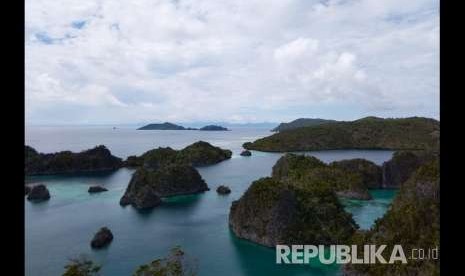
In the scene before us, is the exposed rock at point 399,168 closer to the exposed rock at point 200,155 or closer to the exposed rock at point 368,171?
the exposed rock at point 368,171

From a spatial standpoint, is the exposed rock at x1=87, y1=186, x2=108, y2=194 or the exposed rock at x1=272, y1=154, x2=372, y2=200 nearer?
the exposed rock at x1=272, y1=154, x2=372, y2=200

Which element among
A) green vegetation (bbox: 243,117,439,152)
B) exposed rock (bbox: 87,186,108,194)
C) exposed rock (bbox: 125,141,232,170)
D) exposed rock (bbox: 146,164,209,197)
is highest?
green vegetation (bbox: 243,117,439,152)

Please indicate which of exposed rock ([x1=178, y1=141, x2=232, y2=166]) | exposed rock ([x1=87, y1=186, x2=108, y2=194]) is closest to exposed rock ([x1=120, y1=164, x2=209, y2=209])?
exposed rock ([x1=87, y1=186, x2=108, y2=194])

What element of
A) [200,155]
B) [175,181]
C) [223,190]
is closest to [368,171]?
[223,190]

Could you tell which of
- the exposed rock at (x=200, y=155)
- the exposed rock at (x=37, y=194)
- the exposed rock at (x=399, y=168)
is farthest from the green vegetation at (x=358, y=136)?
the exposed rock at (x=37, y=194)

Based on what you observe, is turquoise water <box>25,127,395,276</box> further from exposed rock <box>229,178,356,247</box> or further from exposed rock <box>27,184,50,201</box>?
exposed rock <box>229,178,356,247</box>
